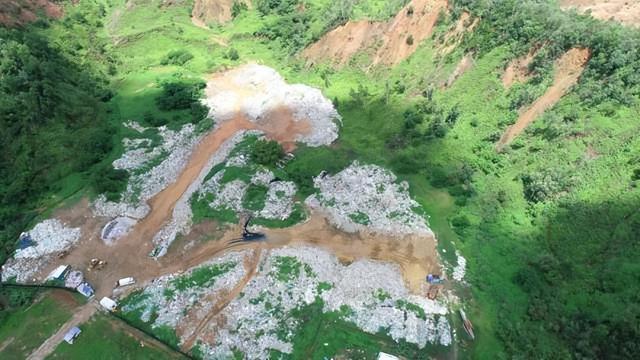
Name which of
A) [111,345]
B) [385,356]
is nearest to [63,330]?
[111,345]

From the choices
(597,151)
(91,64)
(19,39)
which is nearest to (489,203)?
(597,151)

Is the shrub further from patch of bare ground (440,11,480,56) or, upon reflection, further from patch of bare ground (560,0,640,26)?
patch of bare ground (560,0,640,26)

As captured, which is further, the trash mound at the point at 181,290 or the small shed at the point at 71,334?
the trash mound at the point at 181,290

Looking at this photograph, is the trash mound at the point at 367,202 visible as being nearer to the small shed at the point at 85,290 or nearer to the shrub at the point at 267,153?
the shrub at the point at 267,153

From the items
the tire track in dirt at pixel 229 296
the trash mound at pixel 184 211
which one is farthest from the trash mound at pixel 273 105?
the tire track in dirt at pixel 229 296

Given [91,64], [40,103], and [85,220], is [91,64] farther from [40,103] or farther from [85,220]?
[85,220]
